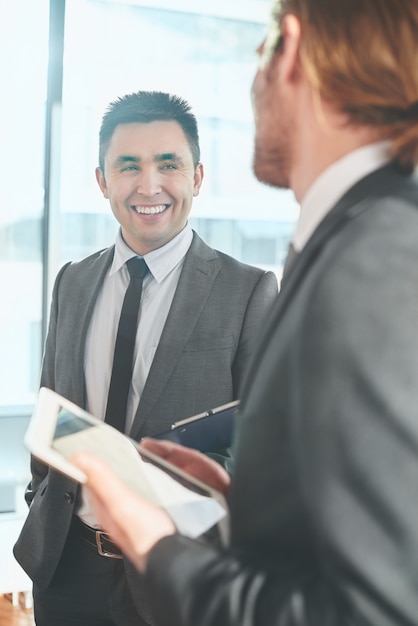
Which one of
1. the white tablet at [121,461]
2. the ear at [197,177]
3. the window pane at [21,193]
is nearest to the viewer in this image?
the white tablet at [121,461]

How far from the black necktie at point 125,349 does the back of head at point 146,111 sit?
1.29 ft

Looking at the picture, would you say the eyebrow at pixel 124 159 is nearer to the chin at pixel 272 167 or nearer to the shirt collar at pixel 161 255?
the shirt collar at pixel 161 255

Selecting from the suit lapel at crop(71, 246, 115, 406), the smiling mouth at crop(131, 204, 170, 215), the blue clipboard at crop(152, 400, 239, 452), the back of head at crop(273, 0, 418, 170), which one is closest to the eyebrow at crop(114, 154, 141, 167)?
the smiling mouth at crop(131, 204, 170, 215)

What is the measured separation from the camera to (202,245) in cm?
206

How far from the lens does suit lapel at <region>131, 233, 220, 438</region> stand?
1812mm

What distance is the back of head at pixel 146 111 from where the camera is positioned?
203 cm

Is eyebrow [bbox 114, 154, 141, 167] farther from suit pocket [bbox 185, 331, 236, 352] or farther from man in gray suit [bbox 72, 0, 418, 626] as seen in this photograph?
man in gray suit [bbox 72, 0, 418, 626]

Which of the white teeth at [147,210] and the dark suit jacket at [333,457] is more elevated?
the white teeth at [147,210]

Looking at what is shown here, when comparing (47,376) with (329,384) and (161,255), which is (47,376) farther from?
(329,384)

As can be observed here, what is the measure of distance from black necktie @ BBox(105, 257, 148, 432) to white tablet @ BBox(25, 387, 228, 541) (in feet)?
2.81

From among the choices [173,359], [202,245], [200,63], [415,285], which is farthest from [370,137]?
[200,63]

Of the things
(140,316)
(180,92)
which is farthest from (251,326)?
(180,92)

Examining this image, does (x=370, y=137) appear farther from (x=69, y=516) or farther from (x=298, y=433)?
(x=69, y=516)

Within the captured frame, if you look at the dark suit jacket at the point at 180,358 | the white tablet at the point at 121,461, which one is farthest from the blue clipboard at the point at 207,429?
the white tablet at the point at 121,461
